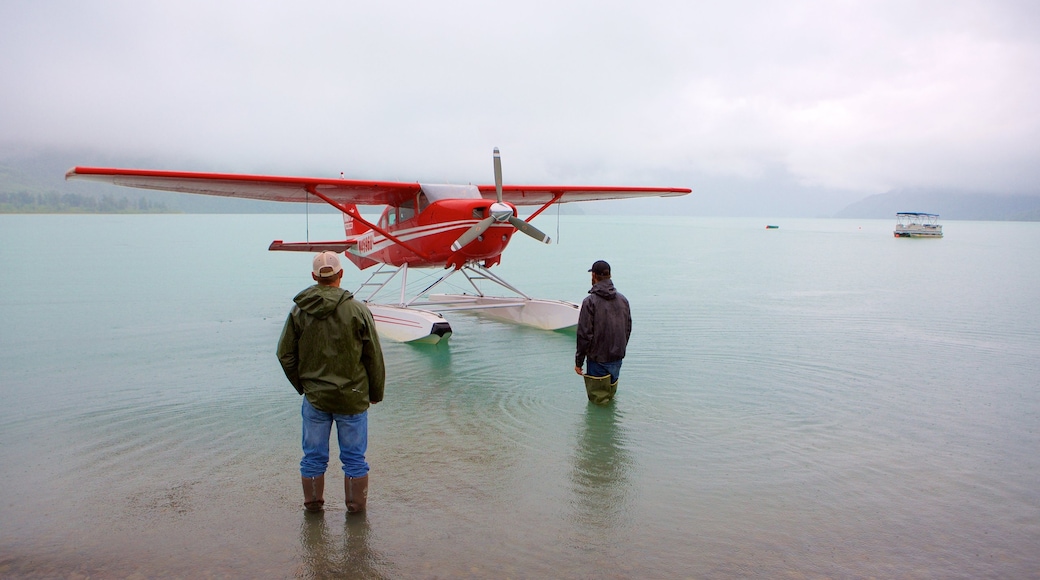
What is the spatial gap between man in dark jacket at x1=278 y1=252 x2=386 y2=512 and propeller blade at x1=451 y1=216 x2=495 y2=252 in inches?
226

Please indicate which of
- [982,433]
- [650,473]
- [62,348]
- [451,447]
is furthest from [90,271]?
[982,433]

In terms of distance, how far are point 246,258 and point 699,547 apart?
1097 inches

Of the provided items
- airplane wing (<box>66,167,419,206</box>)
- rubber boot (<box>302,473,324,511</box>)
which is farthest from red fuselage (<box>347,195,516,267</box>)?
rubber boot (<box>302,473,324,511</box>)

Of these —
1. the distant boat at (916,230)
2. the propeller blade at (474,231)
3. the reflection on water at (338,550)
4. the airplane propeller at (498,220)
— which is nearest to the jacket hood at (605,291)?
the reflection on water at (338,550)

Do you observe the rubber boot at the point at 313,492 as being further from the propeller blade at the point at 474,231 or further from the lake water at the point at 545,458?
the propeller blade at the point at 474,231

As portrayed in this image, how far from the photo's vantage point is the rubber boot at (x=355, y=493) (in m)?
3.64

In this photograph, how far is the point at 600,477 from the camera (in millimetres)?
4285

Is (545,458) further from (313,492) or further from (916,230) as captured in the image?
(916,230)

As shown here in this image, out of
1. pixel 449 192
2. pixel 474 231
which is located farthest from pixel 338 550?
pixel 449 192

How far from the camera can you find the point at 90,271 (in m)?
→ 20.7

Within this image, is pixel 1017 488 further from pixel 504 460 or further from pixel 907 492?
pixel 504 460

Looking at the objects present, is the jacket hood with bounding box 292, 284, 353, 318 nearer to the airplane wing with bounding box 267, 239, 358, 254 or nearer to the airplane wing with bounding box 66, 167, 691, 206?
the airplane wing with bounding box 66, 167, 691, 206

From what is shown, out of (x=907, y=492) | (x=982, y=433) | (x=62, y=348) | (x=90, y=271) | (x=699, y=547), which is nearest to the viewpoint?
(x=699, y=547)

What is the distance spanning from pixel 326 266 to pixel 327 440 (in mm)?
930
